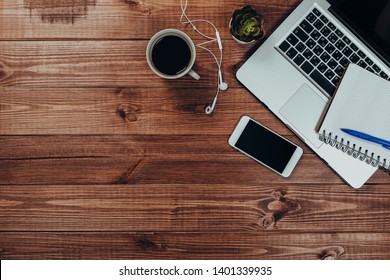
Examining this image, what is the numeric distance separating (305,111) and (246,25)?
214 millimetres

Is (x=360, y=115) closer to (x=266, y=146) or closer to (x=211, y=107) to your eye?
(x=266, y=146)

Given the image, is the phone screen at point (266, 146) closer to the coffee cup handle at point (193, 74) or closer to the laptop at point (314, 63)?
the laptop at point (314, 63)

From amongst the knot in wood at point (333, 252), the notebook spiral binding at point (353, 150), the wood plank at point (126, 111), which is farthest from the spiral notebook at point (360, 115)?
the knot in wood at point (333, 252)

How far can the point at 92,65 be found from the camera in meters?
0.97

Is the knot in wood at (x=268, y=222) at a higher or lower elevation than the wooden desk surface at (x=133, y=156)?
lower

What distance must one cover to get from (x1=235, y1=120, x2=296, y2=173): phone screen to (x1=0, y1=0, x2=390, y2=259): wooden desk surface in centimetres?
2

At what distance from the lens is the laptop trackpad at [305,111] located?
0.95 meters

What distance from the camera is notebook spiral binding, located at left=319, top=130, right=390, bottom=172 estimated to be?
0.90 m

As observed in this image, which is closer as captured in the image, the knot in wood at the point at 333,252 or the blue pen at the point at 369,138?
the blue pen at the point at 369,138

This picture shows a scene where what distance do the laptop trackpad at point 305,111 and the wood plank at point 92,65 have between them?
0.42 ft

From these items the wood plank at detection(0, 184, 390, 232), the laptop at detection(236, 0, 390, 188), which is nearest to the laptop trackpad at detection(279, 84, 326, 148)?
the laptop at detection(236, 0, 390, 188)

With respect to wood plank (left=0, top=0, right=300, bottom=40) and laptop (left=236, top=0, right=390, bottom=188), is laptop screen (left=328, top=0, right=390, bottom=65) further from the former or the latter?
→ wood plank (left=0, top=0, right=300, bottom=40)

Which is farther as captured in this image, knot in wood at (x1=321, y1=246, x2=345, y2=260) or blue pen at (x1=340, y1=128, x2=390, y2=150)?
knot in wood at (x1=321, y1=246, x2=345, y2=260)
